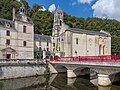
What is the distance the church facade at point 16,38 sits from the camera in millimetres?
29750

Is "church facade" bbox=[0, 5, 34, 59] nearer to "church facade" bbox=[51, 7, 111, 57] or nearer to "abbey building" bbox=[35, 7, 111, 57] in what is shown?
"abbey building" bbox=[35, 7, 111, 57]

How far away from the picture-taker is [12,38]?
30.9 meters

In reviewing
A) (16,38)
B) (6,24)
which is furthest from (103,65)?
(6,24)

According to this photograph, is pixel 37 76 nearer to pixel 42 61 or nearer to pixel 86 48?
pixel 42 61

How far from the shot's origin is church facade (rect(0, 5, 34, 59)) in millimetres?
29750

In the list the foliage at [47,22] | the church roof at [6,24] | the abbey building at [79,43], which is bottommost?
the abbey building at [79,43]

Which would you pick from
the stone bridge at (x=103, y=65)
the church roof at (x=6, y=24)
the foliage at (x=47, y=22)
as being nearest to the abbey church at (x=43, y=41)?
the church roof at (x=6, y=24)

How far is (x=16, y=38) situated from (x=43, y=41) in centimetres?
1448

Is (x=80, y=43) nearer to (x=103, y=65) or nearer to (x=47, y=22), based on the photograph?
(x=103, y=65)

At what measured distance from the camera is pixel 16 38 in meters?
31.5

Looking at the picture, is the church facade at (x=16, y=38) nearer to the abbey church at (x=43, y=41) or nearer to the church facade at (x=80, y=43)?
the abbey church at (x=43, y=41)

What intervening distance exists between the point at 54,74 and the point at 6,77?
967 cm

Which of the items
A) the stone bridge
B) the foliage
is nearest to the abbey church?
the foliage

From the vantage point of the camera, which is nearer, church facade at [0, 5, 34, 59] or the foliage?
church facade at [0, 5, 34, 59]
